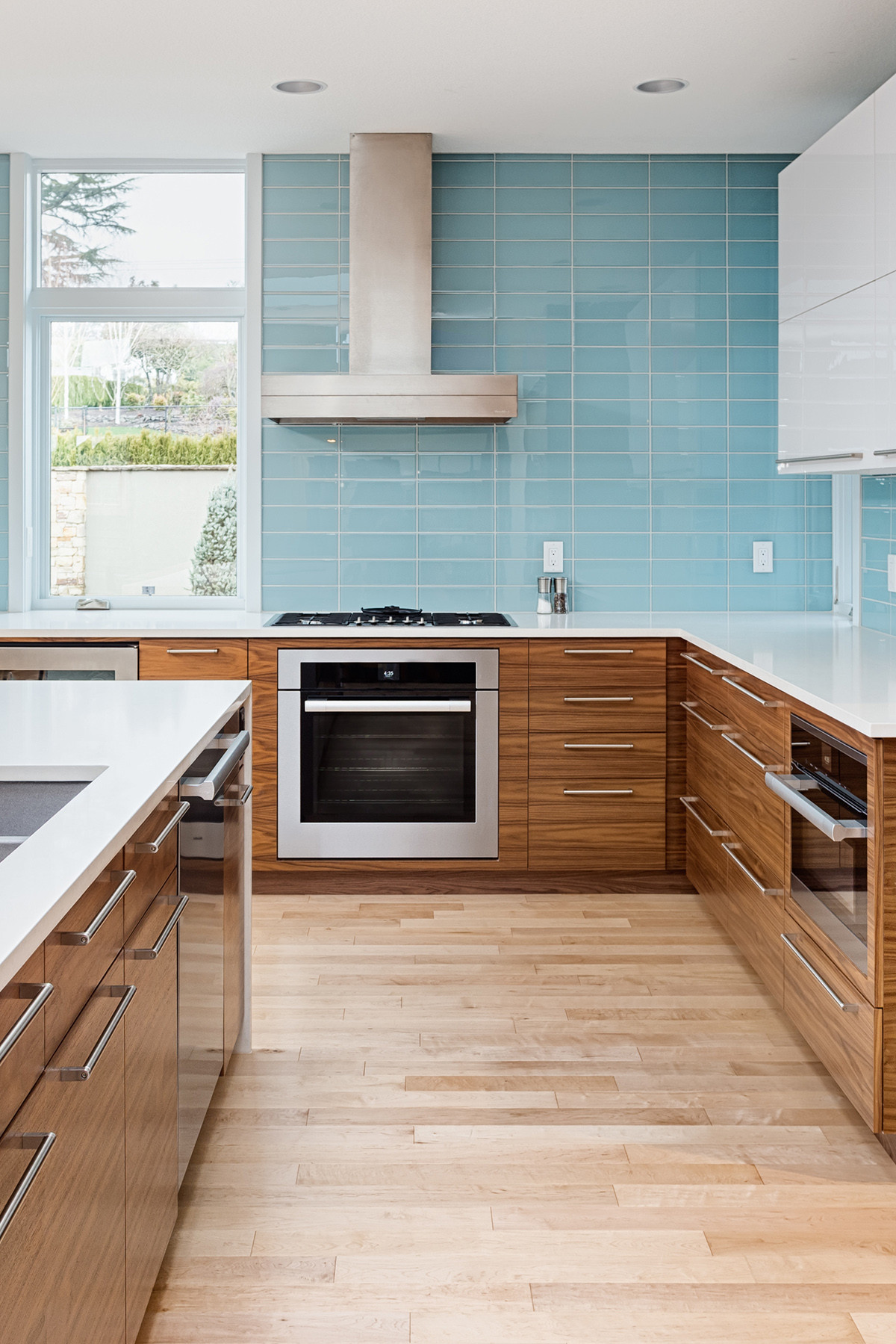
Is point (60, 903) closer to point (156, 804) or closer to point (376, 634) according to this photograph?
point (156, 804)

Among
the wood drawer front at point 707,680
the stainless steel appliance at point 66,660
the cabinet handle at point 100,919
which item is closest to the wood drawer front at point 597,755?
the wood drawer front at point 707,680

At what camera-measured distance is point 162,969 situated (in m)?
1.76

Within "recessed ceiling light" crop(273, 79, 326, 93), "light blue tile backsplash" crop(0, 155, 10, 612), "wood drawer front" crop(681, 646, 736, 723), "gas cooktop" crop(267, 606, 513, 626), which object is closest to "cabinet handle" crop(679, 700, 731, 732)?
"wood drawer front" crop(681, 646, 736, 723)

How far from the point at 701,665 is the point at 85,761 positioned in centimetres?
226

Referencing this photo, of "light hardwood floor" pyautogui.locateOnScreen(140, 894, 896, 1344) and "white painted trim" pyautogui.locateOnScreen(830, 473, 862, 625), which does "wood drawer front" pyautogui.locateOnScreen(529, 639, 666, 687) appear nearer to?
"white painted trim" pyautogui.locateOnScreen(830, 473, 862, 625)

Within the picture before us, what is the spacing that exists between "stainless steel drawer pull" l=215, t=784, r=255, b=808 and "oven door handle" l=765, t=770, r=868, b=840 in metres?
1.16

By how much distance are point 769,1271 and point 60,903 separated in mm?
1361

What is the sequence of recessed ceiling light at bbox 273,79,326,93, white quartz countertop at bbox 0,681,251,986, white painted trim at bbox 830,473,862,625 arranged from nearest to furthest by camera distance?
white quartz countertop at bbox 0,681,251,986 < recessed ceiling light at bbox 273,79,326,93 < white painted trim at bbox 830,473,862,625

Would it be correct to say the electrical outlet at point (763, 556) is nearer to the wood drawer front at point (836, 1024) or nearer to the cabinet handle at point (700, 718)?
the cabinet handle at point (700, 718)

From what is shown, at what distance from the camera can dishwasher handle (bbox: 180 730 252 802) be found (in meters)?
1.93

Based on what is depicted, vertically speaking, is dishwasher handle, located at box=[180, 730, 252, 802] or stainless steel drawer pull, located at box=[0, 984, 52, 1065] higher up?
dishwasher handle, located at box=[180, 730, 252, 802]

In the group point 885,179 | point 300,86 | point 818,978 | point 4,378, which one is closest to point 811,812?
point 818,978

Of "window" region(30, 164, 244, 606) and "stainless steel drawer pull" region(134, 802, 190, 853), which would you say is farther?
"window" region(30, 164, 244, 606)

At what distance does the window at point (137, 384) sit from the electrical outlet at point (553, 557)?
1.20m
